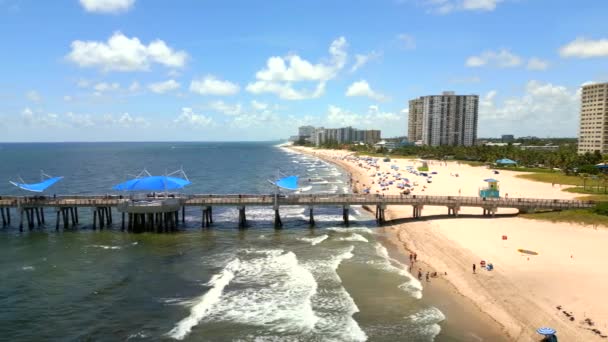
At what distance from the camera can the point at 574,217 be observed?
166 ft

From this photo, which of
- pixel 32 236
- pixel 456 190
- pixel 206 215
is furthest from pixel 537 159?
pixel 32 236

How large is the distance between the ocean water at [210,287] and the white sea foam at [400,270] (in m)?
0.10

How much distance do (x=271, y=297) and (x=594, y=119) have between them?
16515 cm

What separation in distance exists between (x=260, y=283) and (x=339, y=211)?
1394 inches

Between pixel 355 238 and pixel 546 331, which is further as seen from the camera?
pixel 355 238

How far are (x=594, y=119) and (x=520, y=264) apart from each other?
148 metres

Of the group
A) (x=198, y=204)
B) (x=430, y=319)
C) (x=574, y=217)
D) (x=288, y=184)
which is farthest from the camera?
(x=288, y=184)

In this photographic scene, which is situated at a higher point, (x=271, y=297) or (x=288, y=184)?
(x=288, y=184)

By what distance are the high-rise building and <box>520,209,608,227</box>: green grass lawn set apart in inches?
4655

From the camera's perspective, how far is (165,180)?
175ft

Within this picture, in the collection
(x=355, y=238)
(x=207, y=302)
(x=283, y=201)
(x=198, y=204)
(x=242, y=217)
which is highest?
(x=283, y=201)

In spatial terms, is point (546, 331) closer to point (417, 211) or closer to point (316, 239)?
point (316, 239)

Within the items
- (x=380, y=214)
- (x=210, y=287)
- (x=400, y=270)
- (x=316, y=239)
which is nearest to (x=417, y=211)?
(x=380, y=214)

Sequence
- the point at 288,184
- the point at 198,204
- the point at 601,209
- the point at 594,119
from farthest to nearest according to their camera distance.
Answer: the point at 594,119, the point at 288,184, the point at 198,204, the point at 601,209
